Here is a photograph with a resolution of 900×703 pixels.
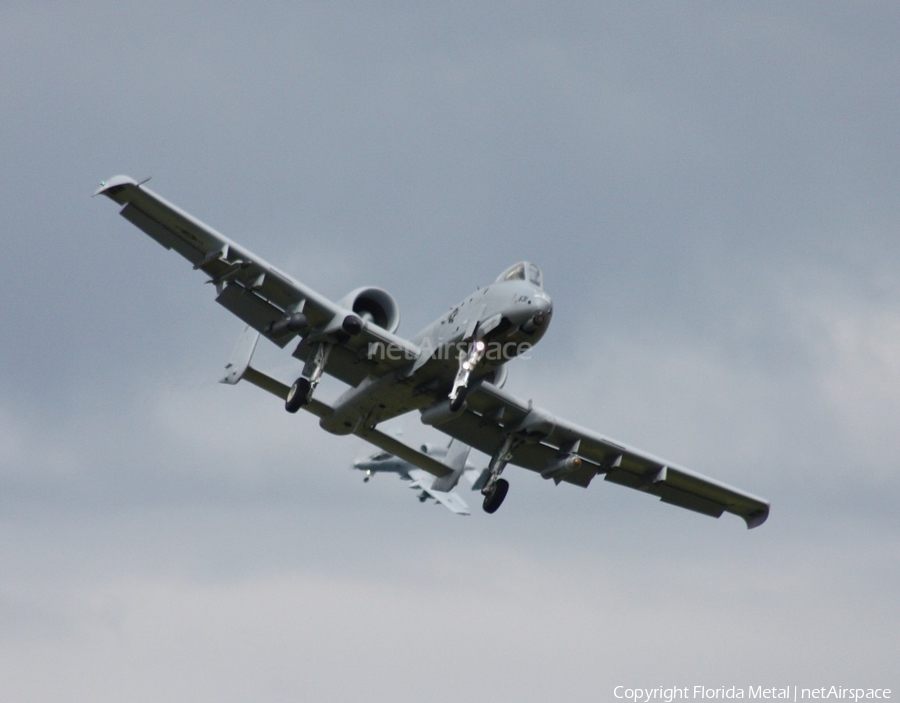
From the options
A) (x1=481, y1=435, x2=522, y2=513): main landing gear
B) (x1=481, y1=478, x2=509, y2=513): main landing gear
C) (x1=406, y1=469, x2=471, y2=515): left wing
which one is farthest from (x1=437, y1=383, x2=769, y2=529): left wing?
(x1=406, y1=469, x2=471, y2=515): left wing

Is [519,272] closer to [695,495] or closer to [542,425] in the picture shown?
[542,425]

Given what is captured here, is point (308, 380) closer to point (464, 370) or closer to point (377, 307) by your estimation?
point (377, 307)

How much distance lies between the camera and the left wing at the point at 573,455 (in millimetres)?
35906

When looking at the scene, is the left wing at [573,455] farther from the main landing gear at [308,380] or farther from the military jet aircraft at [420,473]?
the military jet aircraft at [420,473]

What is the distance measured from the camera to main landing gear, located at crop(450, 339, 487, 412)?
31156mm

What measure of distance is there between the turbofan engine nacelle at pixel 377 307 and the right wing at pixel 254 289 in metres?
1.07

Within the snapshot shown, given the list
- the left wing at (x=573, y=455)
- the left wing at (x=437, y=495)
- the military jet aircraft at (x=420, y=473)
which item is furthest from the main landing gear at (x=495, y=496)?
the left wing at (x=437, y=495)

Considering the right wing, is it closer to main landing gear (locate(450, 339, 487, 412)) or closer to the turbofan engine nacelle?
the turbofan engine nacelle

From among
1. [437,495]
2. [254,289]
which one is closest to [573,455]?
[254,289]

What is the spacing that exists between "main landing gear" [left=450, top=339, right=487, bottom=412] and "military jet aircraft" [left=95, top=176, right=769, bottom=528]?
0.03 metres

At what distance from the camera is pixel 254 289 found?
32.5 meters

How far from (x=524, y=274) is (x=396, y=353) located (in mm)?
3979

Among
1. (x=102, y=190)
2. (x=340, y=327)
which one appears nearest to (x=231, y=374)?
(x=340, y=327)

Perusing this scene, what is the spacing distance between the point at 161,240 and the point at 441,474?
11.4m
